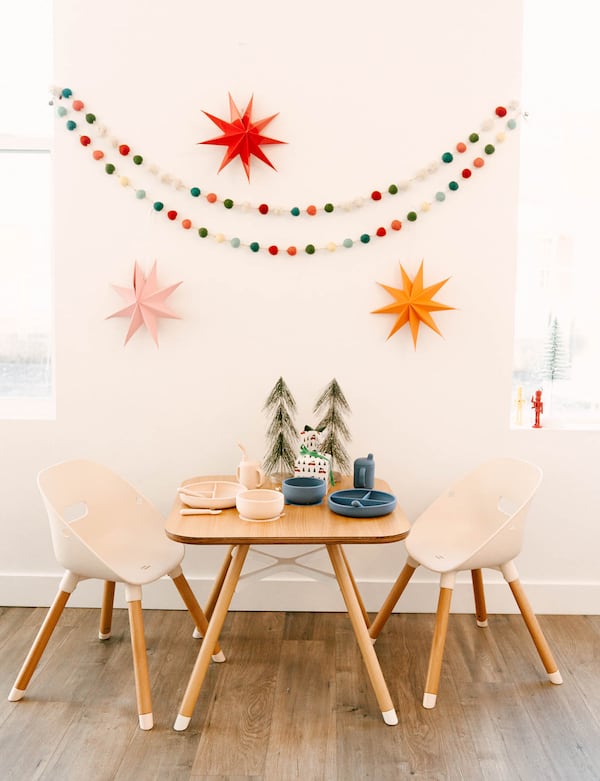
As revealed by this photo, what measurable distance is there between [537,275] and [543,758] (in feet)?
5.91

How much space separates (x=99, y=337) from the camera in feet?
9.31

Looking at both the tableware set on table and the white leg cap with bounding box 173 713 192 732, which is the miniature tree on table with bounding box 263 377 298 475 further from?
the white leg cap with bounding box 173 713 192 732

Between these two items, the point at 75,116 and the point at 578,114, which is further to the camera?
the point at 578,114

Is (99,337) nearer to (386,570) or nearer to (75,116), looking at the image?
(75,116)

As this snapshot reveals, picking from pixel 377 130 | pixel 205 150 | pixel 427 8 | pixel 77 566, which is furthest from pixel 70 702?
pixel 427 8

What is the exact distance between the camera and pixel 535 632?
2.38 m

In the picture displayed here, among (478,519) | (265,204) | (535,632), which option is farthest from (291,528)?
(265,204)

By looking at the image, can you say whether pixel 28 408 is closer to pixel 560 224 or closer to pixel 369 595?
pixel 369 595

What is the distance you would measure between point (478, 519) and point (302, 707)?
87 centimetres

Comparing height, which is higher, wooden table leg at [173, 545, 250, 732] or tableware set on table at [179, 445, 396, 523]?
tableware set on table at [179, 445, 396, 523]

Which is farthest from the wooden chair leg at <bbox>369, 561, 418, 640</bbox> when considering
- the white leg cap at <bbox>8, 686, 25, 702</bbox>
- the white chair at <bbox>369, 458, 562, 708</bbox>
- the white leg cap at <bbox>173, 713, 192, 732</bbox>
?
the white leg cap at <bbox>8, 686, 25, 702</bbox>

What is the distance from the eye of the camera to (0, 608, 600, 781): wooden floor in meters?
1.95

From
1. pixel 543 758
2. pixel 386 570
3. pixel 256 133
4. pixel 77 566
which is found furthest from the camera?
pixel 386 570

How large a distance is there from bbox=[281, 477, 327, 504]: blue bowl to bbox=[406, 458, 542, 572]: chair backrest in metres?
0.38
